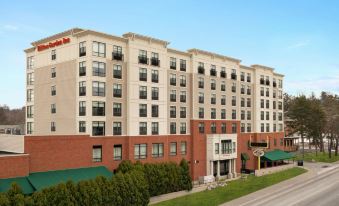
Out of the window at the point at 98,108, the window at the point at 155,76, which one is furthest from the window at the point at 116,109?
the window at the point at 155,76

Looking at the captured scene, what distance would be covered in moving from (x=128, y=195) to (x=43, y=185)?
9075 millimetres

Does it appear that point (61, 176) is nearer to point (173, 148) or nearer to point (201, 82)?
point (173, 148)

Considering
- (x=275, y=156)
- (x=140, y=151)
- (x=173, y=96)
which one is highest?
(x=173, y=96)

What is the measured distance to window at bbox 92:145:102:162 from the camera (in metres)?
45.1

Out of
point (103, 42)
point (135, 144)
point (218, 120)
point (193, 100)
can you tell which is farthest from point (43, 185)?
point (218, 120)

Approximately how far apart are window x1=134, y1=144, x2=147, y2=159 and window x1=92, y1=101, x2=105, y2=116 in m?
7.17

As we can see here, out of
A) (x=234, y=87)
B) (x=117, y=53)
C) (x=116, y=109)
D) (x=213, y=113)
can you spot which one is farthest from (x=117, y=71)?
(x=234, y=87)

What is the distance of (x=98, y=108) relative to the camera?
154 feet

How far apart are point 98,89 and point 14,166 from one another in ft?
50.8

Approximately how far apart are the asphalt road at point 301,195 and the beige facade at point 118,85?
1734cm

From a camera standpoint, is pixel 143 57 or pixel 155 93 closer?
pixel 143 57

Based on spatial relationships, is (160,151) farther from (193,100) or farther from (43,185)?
(43,185)

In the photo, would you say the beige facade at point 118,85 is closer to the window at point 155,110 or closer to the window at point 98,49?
the window at point 98,49

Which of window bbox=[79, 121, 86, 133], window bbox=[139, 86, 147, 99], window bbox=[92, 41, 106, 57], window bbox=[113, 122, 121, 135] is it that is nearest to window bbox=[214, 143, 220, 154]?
window bbox=[139, 86, 147, 99]
